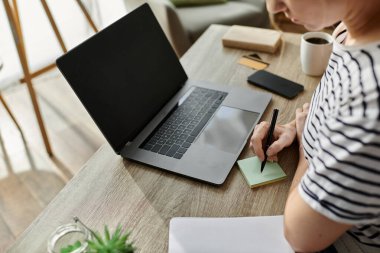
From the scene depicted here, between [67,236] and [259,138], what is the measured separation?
453mm

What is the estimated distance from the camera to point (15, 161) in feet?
6.46

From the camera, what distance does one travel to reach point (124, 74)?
91 centimetres

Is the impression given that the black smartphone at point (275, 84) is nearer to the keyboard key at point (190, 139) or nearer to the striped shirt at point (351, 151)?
the keyboard key at point (190, 139)

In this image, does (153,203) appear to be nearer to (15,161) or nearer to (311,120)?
(311,120)

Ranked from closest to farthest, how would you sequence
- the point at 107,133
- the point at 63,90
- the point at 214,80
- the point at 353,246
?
the point at 353,246 → the point at 107,133 → the point at 214,80 → the point at 63,90

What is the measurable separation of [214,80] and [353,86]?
24.1 inches

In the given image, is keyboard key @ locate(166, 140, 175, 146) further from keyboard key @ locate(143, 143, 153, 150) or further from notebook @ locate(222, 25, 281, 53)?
notebook @ locate(222, 25, 281, 53)

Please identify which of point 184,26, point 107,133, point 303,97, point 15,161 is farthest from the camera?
point 184,26

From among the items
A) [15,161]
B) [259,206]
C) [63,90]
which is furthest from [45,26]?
[259,206]

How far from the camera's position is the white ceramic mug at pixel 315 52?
1039mm

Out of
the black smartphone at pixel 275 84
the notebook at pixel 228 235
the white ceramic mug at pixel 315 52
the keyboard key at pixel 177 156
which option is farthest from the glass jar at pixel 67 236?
the white ceramic mug at pixel 315 52

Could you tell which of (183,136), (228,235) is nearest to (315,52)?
(183,136)

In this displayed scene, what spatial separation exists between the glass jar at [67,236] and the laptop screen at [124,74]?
23cm

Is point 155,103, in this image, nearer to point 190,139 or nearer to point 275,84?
point 190,139
